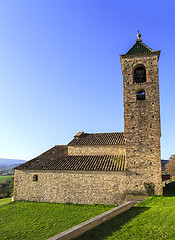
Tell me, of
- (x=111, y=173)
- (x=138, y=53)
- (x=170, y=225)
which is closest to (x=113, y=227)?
(x=170, y=225)

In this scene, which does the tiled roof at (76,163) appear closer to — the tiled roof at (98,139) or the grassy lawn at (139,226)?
the tiled roof at (98,139)

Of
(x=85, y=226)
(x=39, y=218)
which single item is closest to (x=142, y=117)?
(x=85, y=226)

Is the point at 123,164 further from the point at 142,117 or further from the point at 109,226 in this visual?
the point at 109,226

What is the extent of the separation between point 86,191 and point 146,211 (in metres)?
5.78

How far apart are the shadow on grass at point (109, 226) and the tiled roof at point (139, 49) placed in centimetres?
1354

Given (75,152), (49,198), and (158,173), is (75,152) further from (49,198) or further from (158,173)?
(158,173)

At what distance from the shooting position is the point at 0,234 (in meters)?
8.77

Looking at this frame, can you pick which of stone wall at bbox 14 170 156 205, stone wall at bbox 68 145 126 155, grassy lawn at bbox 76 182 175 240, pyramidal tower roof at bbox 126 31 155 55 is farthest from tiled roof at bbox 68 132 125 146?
pyramidal tower roof at bbox 126 31 155 55

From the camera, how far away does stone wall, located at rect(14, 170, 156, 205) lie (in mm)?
13195

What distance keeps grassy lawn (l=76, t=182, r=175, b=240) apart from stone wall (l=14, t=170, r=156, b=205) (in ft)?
11.8

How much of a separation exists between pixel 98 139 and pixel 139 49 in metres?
10.3

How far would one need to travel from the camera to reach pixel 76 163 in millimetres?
15367

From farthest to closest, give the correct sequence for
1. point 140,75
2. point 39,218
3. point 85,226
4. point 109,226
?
point 140,75, point 39,218, point 109,226, point 85,226

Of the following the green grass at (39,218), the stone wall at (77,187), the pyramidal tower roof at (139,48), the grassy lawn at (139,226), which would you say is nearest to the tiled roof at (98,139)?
the stone wall at (77,187)
